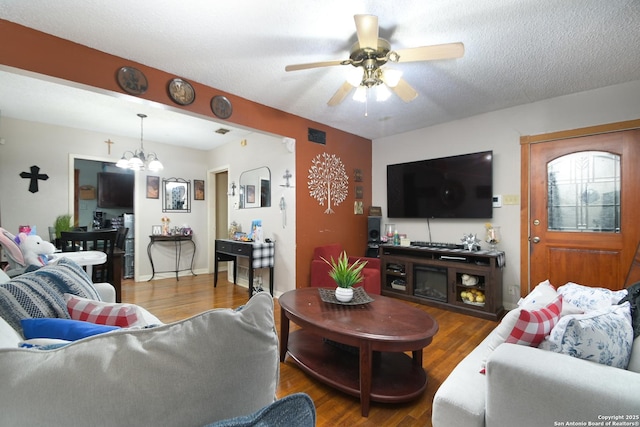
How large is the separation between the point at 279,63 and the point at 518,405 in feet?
8.48

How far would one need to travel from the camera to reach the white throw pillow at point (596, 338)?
102 cm

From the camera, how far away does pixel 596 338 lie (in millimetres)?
1024

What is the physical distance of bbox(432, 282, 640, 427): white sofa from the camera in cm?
88

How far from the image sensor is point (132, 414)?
→ 0.48 m

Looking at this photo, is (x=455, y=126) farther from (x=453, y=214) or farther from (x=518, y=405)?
(x=518, y=405)

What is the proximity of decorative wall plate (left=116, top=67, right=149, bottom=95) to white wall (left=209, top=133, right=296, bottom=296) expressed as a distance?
1.68 meters

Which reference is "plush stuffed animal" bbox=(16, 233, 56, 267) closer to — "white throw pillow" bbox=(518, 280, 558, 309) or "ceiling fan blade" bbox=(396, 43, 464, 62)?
"ceiling fan blade" bbox=(396, 43, 464, 62)

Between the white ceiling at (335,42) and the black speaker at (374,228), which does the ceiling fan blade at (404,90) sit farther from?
the black speaker at (374,228)

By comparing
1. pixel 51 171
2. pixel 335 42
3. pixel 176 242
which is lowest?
pixel 176 242

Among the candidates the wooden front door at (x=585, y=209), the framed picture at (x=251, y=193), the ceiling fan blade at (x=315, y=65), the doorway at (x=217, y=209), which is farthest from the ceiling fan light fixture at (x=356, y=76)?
the doorway at (x=217, y=209)

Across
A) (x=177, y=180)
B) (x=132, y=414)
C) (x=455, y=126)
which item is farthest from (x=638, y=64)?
(x=177, y=180)

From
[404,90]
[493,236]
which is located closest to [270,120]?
[404,90]

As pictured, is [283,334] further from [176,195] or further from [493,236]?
[176,195]

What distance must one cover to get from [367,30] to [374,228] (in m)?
2.98
